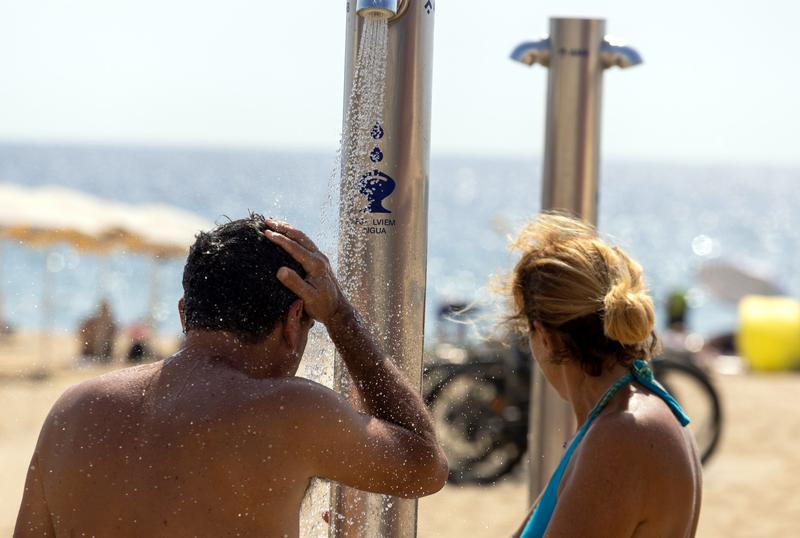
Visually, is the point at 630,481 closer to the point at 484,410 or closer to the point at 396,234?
the point at 396,234

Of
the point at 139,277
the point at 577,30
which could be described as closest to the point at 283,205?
the point at 577,30

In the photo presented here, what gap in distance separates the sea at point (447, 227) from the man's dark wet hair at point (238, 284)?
0.25 meters

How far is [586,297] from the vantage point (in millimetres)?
2164

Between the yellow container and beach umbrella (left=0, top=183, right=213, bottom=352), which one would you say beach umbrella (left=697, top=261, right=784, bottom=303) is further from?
beach umbrella (left=0, top=183, right=213, bottom=352)

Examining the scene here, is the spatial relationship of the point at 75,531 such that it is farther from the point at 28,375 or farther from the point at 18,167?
the point at 18,167

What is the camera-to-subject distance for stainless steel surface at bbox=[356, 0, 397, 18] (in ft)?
7.10

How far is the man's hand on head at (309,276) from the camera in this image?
1.90 metres

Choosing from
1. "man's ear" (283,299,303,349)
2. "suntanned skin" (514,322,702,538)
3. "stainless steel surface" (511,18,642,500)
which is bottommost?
"suntanned skin" (514,322,702,538)

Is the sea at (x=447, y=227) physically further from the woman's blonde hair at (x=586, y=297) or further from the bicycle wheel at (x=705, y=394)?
the bicycle wheel at (x=705, y=394)

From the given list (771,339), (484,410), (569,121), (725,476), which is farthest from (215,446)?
(771,339)

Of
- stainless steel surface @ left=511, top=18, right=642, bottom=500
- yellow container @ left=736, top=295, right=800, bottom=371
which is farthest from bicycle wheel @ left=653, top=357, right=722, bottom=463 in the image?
yellow container @ left=736, top=295, right=800, bottom=371

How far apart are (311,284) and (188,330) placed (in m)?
0.24

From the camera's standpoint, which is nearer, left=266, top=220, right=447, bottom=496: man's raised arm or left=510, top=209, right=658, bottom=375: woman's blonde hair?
left=266, top=220, right=447, bottom=496: man's raised arm

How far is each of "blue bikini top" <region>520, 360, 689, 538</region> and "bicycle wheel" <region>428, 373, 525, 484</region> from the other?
4.91m
